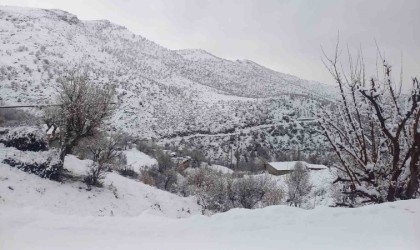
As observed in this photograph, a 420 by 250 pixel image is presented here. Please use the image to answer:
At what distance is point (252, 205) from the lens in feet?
106

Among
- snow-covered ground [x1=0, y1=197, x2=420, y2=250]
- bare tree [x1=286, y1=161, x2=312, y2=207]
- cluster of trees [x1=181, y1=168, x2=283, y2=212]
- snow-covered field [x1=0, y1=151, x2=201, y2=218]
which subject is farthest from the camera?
bare tree [x1=286, y1=161, x2=312, y2=207]

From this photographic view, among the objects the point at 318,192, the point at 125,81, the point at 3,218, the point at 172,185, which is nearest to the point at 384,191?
the point at 3,218

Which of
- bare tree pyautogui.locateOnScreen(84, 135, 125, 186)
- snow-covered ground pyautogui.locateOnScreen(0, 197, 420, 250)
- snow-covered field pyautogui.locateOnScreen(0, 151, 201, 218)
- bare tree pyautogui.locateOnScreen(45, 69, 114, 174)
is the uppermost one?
bare tree pyautogui.locateOnScreen(45, 69, 114, 174)

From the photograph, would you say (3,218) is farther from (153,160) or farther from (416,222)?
(153,160)

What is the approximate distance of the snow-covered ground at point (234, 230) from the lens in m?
4.66

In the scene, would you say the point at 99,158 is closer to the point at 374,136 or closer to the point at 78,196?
the point at 78,196

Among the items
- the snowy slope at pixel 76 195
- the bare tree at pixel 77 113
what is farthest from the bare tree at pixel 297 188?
the bare tree at pixel 77 113

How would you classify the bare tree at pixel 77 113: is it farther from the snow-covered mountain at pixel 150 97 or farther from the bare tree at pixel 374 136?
the snow-covered mountain at pixel 150 97

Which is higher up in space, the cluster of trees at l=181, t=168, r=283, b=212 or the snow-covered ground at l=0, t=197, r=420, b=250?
the snow-covered ground at l=0, t=197, r=420, b=250

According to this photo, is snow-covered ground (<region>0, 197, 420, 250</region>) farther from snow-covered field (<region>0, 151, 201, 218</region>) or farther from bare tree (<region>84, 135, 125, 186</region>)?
bare tree (<region>84, 135, 125, 186</region>)

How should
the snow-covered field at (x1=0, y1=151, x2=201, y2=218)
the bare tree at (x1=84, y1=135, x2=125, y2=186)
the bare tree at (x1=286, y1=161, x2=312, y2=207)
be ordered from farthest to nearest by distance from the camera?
the bare tree at (x1=286, y1=161, x2=312, y2=207)
the bare tree at (x1=84, y1=135, x2=125, y2=186)
the snow-covered field at (x1=0, y1=151, x2=201, y2=218)

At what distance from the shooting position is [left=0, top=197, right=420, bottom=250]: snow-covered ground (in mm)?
4664

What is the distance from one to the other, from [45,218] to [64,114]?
14.9 metres

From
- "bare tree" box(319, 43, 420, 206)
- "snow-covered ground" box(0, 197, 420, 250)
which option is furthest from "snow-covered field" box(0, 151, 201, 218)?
"bare tree" box(319, 43, 420, 206)
